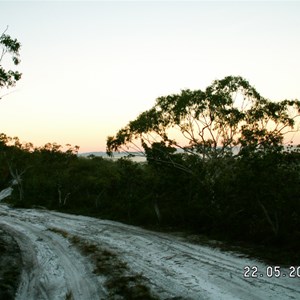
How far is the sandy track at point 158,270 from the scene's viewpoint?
10.3 meters

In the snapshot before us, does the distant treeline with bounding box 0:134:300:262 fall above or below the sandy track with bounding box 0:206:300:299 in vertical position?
above

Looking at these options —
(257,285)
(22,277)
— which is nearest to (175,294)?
(257,285)

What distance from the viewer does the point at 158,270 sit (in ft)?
42.2

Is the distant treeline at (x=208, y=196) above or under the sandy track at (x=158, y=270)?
above

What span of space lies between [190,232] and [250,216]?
447 centimetres

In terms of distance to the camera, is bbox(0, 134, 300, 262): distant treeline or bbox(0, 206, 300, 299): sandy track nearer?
bbox(0, 206, 300, 299): sandy track

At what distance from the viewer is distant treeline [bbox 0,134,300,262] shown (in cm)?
1620

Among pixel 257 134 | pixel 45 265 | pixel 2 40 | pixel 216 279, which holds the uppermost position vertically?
pixel 2 40

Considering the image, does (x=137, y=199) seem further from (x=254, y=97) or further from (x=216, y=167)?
(x=254, y=97)

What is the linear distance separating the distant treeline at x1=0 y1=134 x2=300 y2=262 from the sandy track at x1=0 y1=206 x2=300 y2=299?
3.45m

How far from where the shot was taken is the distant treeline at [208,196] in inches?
638

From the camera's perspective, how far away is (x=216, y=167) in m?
23.6

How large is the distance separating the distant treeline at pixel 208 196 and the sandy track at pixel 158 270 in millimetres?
3451

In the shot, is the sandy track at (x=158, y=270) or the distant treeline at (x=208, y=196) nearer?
the sandy track at (x=158, y=270)
